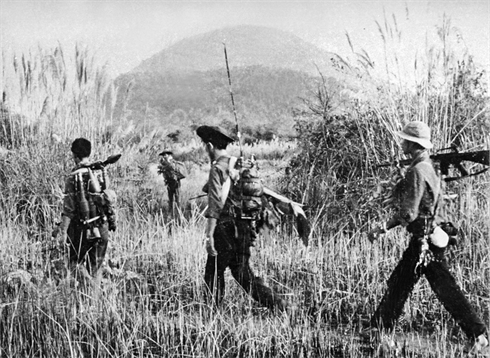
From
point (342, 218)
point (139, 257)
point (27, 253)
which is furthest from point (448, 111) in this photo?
point (27, 253)

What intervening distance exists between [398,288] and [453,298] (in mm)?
312

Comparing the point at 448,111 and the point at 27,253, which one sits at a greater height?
the point at 448,111

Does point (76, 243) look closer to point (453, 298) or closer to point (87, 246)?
point (87, 246)

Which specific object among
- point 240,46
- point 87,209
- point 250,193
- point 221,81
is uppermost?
point 240,46

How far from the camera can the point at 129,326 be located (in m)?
3.68

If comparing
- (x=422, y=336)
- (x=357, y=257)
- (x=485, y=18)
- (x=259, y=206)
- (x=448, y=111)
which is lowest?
(x=422, y=336)

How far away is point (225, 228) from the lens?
12.4ft

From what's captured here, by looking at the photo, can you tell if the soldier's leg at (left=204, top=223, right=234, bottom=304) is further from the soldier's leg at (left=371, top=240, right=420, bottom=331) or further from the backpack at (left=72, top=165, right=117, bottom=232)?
the soldier's leg at (left=371, top=240, right=420, bottom=331)

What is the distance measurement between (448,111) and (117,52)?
3.13m

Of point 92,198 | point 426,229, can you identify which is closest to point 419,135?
point 426,229

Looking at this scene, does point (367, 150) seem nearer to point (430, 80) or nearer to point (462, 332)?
point (430, 80)

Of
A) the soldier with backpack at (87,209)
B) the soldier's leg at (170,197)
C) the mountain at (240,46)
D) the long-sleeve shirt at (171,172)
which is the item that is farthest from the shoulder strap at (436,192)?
the long-sleeve shirt at (171,172)

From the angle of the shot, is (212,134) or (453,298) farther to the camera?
(212,134)

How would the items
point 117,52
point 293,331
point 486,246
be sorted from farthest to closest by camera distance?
point 117,52 < point 486,246 < point 293,331
